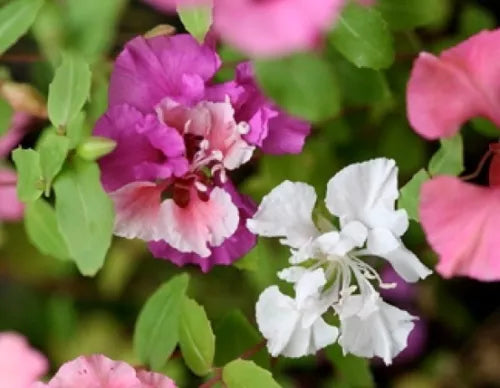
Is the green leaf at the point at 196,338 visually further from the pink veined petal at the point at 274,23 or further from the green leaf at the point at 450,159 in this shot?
the pink veined petal at the point at 274,23

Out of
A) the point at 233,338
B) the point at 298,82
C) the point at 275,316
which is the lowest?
the point at 233,338

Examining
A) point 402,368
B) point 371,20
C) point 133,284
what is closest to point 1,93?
point 371,20

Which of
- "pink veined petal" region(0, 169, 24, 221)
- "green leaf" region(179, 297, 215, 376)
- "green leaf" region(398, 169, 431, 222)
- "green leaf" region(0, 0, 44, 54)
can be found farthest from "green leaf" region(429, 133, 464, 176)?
"pink veined petal" region(0, 169, 24, 221)

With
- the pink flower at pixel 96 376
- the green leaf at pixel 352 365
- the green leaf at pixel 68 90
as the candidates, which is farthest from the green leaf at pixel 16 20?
the green leaf at pixel 352 365

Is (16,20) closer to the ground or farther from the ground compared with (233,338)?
farther from the ground

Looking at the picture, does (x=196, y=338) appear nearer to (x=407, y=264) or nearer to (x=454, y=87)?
(x=407, y=264)

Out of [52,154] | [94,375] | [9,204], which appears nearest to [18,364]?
[94,375]
